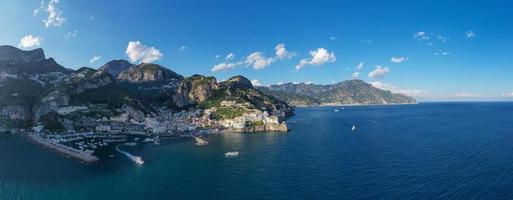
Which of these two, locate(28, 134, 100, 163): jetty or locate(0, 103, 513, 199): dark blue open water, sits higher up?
locate(28, 134, 100, 163): jetty

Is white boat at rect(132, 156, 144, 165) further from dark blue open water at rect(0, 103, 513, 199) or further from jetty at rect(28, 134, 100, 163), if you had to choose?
jetty at rect(28, 134, 100, 163)

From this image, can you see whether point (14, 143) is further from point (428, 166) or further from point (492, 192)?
point (492, 192)

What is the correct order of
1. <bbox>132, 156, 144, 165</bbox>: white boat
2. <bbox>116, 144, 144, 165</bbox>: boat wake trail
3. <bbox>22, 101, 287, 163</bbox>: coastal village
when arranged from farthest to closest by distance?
<bbox>22, 101, 287, 163</bbox>: coastal village < <bbox>116, 144, 144, 165</bbox>: boat wake trail < <bbox>132, 156, 144, 165</bbox>: white boat

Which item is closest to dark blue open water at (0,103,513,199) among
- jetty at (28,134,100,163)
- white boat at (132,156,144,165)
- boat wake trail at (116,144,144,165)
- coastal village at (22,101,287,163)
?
boat wake trail at (116,144,144,165)

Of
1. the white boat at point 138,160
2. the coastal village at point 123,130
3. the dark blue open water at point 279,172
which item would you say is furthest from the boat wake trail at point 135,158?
the coastal village at point 123,130

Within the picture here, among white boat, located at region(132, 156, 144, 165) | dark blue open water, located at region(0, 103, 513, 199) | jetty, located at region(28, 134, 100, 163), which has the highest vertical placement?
jetty, located at region(28, 134, 100, 163)

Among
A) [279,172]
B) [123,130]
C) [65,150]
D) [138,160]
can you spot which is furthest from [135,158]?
[123,130]

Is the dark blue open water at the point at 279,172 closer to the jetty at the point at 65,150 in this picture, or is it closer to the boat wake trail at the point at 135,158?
the boat wake trail at the point at 135,158
